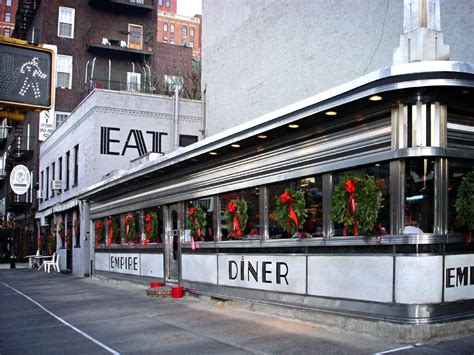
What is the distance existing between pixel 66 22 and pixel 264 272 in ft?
112

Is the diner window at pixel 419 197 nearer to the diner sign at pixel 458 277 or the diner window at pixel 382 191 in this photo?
the diner window at pixel 382 191

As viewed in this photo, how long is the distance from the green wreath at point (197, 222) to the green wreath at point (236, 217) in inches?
56.0

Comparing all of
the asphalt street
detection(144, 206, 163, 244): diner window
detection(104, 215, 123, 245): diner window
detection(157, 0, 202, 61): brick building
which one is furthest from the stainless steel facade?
detection(157, 0, 202, 61): brick building

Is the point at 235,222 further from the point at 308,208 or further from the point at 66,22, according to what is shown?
the point at 66,22

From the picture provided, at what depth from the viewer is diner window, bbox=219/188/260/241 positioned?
1246 cm

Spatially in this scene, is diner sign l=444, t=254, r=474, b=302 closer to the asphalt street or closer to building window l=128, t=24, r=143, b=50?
the asphalt street

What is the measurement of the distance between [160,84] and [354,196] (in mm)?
32365

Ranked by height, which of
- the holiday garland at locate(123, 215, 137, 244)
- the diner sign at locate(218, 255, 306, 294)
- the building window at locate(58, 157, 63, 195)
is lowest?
the diner sign at locate(218, 255, 306, 294)

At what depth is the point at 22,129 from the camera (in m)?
47.0

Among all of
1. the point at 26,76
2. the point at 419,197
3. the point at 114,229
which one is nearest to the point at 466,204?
the point at 419,197

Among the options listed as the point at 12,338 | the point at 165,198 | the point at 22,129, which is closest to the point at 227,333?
the point at 12,338

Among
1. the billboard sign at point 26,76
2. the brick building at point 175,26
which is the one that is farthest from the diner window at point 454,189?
the brick building at point 175,26

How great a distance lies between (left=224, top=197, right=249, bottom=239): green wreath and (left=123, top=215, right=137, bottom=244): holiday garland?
287 inches

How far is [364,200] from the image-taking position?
899 cm
